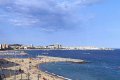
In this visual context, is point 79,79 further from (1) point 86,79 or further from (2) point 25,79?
(2) point 25,79

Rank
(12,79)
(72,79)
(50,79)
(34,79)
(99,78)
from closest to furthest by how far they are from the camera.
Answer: (12,79) < (34,79) < (50,79) < (72,79) < (99,78)

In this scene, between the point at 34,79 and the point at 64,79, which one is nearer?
the point at 34,79

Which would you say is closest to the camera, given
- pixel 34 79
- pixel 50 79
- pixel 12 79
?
pixel 12 79

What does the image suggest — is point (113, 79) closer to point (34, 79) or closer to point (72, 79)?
point (72, 79)

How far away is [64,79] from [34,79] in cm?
1193

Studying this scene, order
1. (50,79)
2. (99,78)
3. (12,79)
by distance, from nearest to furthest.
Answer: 1. (12,79)
2. (50,79)
3. (99,78)

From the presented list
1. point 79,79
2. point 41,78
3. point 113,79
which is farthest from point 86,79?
point 41,78

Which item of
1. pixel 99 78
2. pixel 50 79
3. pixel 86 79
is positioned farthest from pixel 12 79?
pixel 99 78

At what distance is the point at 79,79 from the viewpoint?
8944cm

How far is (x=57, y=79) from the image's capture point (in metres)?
83.8

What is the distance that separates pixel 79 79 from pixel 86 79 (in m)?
2.71

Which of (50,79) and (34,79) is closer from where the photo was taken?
(34,79)

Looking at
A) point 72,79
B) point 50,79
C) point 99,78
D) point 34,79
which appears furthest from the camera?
point 99,78

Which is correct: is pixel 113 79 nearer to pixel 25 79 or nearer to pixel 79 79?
pixel 79 79
